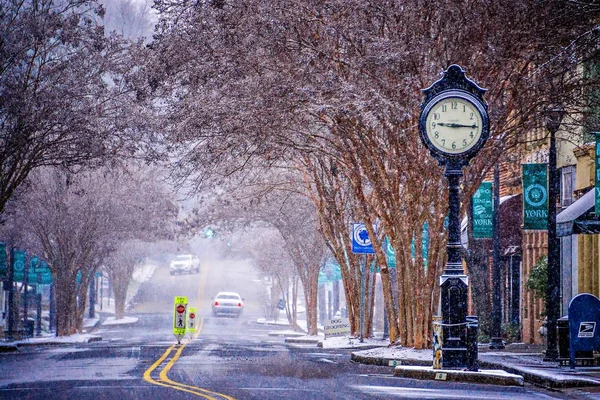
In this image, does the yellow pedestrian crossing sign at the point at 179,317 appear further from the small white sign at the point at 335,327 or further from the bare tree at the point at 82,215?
the bare tree at the point at 82,215

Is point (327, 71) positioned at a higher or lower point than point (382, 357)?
higher

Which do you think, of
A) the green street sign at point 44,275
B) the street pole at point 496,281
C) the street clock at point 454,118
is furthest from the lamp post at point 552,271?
the green street sign at point 44,275

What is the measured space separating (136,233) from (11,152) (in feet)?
67.8

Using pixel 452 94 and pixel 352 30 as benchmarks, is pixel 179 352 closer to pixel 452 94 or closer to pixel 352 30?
pixel 352 30

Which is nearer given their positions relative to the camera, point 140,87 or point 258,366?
point 258,366

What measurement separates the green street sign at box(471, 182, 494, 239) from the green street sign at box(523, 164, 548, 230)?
477 cm

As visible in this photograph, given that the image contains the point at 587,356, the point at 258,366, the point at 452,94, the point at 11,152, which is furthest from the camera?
the point at 11,152

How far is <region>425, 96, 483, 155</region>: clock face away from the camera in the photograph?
17.9 meters

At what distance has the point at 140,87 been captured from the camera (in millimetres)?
26000

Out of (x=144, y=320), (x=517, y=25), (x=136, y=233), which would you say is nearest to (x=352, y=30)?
(x=517, y=25)

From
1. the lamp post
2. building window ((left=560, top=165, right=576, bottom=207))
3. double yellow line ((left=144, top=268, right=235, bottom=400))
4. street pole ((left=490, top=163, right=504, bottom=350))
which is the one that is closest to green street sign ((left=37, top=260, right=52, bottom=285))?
double yellow line ((left=144, top=268, right=235, bottom=400))

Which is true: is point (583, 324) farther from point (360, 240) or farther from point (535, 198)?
point (360, 240)

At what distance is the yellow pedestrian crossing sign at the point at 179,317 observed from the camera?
35.5 m

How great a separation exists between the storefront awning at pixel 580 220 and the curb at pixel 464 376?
6146mm
